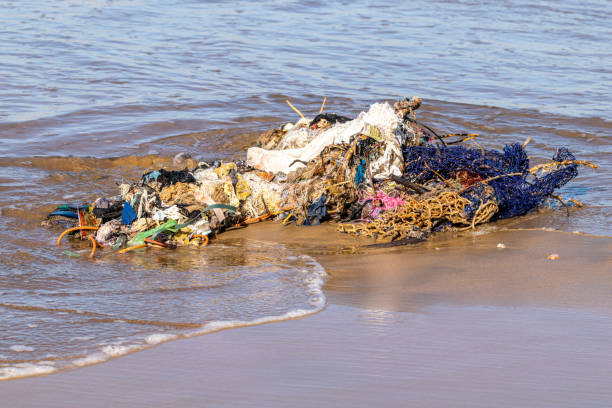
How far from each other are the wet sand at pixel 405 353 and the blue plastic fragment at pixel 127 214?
1.93 metres

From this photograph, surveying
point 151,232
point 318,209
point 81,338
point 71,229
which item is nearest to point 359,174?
point 318,209

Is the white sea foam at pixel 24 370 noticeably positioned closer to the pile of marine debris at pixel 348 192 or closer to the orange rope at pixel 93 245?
the orange rope at pixel 93 245

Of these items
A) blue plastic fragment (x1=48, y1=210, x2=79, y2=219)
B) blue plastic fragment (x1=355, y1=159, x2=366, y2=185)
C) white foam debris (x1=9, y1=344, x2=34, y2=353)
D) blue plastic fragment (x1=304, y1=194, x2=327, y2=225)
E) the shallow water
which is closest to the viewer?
white foam debris (x1=9, y1=344, x2=34, y2=353)

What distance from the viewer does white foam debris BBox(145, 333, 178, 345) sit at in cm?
397

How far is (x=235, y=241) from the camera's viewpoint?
20.3ft

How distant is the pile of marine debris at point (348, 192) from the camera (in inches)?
239

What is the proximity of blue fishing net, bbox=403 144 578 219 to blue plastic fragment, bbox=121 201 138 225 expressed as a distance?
2.37m

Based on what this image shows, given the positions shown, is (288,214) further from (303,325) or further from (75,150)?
(75,150)

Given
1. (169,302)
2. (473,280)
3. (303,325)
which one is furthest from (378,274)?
(169,302)

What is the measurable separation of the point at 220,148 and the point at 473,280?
559 cm

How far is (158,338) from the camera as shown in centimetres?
400

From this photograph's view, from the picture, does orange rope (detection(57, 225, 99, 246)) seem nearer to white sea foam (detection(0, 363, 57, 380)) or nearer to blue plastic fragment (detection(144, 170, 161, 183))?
blue plastic fragment (detection(144, 170, 161, 183))

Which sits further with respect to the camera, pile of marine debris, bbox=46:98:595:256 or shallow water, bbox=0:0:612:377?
pile of marine debris, bbox=46:98:595:256

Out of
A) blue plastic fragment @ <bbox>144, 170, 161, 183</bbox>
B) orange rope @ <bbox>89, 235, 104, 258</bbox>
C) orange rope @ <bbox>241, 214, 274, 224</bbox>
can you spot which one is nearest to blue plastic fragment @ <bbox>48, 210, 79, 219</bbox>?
orange rope @ <bbox>89, 235, 104, 258</bbox>
